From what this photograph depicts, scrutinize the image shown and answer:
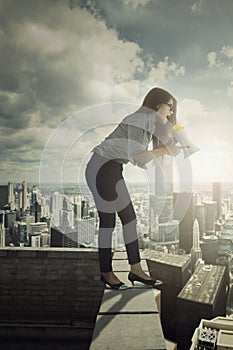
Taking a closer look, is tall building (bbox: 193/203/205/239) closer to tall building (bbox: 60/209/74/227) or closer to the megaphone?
tall building (bbox: 60/209/74/227)

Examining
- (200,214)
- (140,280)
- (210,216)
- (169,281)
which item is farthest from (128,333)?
(210,216)

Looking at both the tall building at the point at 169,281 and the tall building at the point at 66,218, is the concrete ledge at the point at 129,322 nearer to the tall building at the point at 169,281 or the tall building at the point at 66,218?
the tall building at the point at 66,218

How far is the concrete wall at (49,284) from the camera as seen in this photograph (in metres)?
3.24

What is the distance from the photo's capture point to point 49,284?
10.8ft

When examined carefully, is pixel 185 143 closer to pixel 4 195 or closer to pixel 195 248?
pixel 4 195

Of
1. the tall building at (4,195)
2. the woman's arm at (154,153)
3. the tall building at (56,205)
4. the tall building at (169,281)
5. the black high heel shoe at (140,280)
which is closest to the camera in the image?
the woman's arm at (154,153)

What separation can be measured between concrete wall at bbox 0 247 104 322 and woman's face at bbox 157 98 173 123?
2041mm

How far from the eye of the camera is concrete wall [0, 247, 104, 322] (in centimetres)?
324

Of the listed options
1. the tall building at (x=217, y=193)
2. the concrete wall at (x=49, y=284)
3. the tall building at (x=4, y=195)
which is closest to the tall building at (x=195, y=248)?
the tall building at (x=217, y=193)

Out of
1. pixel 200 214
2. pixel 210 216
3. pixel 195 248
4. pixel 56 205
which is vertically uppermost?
pixel 56 205

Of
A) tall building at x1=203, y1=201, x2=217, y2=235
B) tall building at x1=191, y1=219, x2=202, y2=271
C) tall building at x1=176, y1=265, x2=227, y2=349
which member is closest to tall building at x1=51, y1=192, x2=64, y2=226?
tall building at x1=176, y1=265, x2=227, y2=349

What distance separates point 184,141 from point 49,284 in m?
2.41

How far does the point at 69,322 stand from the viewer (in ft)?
10.2

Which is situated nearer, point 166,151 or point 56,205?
point 166,151
